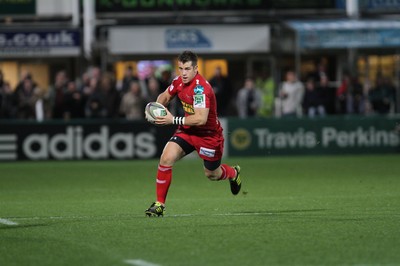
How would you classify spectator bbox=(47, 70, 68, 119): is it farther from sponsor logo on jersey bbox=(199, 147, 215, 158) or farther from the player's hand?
the player's hand

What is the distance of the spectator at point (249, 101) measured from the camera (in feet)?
92.3

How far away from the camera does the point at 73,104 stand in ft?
88.5

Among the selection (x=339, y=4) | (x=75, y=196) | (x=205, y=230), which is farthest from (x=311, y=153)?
(x=205, y=230)

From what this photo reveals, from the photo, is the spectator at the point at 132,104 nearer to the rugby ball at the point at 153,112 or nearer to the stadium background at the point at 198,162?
the stadium background at the point at 198,162

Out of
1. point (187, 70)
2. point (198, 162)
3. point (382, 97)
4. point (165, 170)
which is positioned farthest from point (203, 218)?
point (382, 97)

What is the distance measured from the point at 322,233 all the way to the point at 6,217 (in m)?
4.26

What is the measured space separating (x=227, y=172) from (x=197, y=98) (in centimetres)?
177

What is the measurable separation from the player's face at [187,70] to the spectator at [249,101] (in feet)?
49.4

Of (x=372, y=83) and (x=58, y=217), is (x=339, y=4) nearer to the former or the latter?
(x=372, y=83)

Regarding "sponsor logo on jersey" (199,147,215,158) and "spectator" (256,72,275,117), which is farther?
"spectator" (256,72,275,117)

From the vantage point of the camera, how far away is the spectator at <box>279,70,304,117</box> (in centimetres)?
2759

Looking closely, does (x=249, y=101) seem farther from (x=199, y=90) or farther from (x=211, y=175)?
(x=199, y=90)

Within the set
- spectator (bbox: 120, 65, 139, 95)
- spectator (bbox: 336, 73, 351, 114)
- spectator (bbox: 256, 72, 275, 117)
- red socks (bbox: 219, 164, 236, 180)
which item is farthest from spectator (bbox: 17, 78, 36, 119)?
red socks (bbox: 219, 164, 236, 180)

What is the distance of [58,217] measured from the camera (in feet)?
43.3
